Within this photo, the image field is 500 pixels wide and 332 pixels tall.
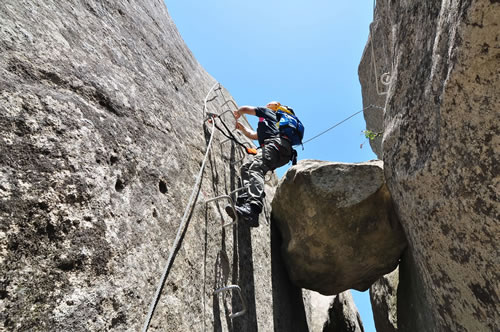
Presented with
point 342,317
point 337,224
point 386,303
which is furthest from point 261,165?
point 342,317

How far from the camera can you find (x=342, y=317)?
24.8 ft

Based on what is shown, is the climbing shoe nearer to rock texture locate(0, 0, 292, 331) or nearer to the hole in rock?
rock texture locate(0, 0, 292, 331)

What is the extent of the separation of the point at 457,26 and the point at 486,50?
0.26 metres

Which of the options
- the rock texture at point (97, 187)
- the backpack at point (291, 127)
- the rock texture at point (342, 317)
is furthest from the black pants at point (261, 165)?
the rock texture at point (342, 317)

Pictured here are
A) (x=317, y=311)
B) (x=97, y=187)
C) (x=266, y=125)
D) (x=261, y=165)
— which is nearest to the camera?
(x=97, y=187)

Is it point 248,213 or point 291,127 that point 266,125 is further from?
point 248,213

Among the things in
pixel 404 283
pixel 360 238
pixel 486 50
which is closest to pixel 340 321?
pixel 404 283

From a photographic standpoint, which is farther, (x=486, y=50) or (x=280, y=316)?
(x=280, y=316)

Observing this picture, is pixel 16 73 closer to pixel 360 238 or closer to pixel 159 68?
pixel 159 68

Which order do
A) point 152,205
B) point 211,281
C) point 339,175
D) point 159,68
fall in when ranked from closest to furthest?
point 152,205
point 211,281
point 159,68
point 339,175

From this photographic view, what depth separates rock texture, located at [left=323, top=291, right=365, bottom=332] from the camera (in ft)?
23.6

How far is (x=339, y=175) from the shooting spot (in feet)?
15.4

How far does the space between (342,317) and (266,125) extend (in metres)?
4.63

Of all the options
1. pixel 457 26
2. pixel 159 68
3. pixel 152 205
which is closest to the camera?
pixel 457 26
